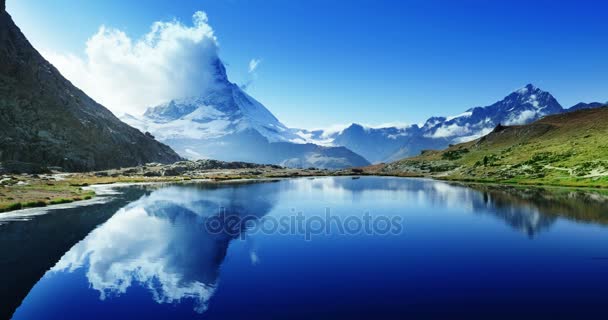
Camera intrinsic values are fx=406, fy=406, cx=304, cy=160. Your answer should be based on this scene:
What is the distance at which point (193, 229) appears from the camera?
183 feet

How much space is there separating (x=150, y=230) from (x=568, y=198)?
86.6 meters

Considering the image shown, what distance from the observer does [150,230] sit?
54281 mm

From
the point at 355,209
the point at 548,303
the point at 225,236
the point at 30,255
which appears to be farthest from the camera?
the point at 355,209

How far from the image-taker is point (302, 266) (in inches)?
1419

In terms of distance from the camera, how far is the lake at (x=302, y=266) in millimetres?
25516

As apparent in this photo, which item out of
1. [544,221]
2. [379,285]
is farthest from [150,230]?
[544,221]

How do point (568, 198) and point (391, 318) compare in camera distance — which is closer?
point (391, 318)

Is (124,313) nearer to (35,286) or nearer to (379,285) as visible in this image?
(35,286)

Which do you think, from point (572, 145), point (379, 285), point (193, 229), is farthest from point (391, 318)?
point (572, 145)

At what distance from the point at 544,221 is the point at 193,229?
167 ft

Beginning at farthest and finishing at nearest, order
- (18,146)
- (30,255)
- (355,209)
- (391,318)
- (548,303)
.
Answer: (18,146)
(355,209)
(30,255)
(548,303)
(391,318)

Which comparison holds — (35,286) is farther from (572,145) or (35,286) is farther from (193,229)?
(572,145)

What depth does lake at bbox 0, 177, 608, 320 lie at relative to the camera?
25.5 meters

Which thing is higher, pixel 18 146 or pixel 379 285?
pixel 18 146
